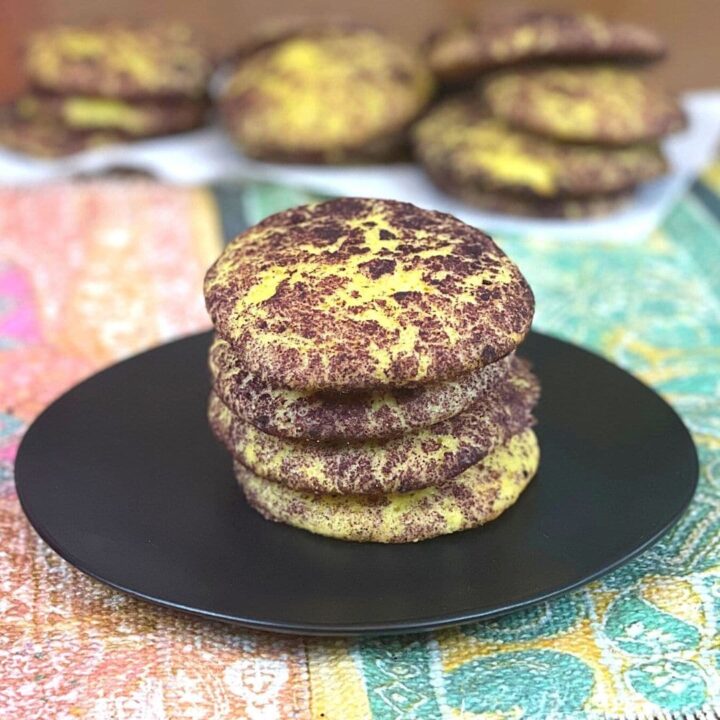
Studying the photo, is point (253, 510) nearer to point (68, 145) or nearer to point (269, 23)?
point (68, 145)

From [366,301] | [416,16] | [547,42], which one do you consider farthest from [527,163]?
[416,16]

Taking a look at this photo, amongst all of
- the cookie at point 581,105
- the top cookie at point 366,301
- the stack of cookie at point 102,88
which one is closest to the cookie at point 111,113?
the stack of cookie at point 102,88

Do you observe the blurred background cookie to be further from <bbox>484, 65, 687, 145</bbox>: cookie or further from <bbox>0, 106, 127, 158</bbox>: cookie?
<bbox>0, 106, 127, 158</bbox>: cookie

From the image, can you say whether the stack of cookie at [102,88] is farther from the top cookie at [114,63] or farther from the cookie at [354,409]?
the cookie at [354,409]

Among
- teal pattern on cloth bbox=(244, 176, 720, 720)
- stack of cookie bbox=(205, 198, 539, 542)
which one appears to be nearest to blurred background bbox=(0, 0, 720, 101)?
teal pattern on cloth bbox=(244, 176, 720, 720)

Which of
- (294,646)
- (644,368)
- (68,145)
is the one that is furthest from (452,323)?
(68,145)
